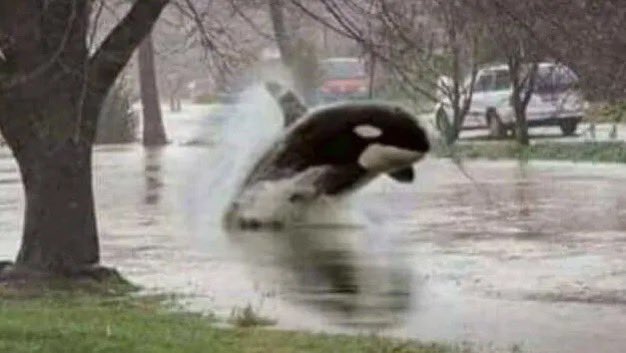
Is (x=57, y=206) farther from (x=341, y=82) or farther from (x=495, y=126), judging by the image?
(x=495, y=126)

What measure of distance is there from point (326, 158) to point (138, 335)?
665 centimetres

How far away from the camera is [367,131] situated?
16.1 meters

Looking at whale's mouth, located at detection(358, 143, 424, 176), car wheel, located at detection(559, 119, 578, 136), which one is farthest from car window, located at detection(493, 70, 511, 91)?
whale's mouth, located at detection(358, 143, 424, 176)

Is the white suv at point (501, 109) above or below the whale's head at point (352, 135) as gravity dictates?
below

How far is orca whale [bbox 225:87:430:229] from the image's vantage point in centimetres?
1620

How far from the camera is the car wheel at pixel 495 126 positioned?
3864cm

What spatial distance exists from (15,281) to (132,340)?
4124mm

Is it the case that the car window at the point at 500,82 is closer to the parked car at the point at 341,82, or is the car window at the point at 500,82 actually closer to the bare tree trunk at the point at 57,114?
the parked car at the point at 341,82

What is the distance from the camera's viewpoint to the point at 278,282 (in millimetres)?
13828

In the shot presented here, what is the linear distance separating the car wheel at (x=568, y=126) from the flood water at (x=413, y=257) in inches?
482

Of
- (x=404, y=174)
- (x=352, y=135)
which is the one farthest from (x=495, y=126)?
(x=352, y=135)


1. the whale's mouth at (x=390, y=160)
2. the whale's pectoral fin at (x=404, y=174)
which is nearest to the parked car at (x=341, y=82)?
the whale's pectoral fin at (x=404, y=174)

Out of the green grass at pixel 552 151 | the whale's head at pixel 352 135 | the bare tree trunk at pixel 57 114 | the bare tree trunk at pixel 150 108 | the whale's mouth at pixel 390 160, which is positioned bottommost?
the bare tree trunk at pixel 150 108

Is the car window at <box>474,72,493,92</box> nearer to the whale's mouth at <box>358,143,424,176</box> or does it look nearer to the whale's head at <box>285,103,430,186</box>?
the whale's mouth at <box>358,143,424,176</box>
